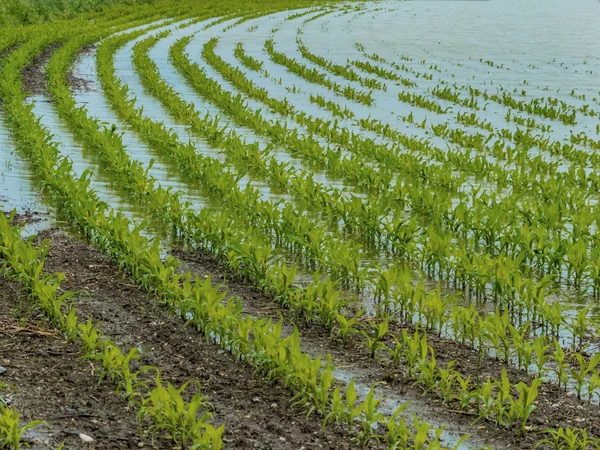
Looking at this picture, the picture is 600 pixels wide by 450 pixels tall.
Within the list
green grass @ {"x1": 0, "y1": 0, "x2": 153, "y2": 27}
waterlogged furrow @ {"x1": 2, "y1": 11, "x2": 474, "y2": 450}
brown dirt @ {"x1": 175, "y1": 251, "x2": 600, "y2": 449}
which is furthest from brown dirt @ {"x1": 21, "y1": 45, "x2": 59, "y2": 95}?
brown dirt @ {"x1": 175, "y1": 251, "x2": 600, "y2": 449}

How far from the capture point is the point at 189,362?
5.03 metres

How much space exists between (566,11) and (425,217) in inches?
1453

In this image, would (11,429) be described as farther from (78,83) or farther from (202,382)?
(78,83)

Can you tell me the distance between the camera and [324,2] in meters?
45.1

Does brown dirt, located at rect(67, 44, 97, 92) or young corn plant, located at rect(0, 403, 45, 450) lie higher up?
young corn plant, located at rect(0, 403, 45, 450)

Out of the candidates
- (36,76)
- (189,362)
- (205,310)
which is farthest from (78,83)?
(189,362)

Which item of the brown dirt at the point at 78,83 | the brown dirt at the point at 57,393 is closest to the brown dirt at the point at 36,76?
the brown dirt at the point at 78,83

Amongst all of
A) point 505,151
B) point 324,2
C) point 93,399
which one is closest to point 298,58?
point 505,151

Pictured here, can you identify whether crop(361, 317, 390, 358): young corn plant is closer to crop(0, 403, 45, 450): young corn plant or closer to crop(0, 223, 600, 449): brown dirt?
crop(0, 223, 600, 449): brown dirt

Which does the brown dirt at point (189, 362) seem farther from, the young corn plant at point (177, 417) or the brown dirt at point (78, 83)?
the brown dirt at point (78, 83)

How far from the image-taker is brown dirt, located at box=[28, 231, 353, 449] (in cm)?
423

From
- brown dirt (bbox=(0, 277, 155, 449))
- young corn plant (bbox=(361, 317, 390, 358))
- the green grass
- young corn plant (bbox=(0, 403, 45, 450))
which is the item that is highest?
the green grass

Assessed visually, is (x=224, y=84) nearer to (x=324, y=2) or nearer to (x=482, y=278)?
(x=482, y=278)

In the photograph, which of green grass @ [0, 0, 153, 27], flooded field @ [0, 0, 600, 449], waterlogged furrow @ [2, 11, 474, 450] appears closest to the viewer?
waterlogged furrow @ [2, 11, 474, 450]
